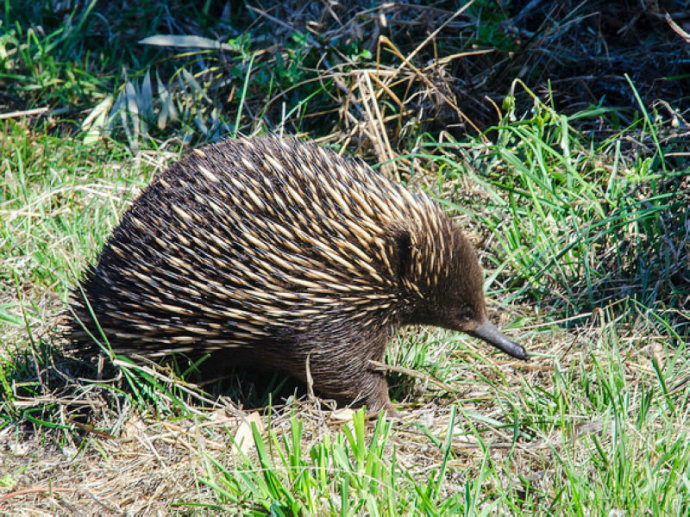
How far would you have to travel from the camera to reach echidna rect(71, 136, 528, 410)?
9.21 ft

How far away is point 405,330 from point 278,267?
963 millimetres

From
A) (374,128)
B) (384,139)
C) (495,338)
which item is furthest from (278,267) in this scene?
(384,139)

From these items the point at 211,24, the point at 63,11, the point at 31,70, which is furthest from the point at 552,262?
the point at 63,11

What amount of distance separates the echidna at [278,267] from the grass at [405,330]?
192mm

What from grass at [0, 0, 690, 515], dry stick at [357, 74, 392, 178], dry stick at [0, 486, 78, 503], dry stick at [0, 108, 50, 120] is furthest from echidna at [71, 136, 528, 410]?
dry stick at [0, 108, 50, 120]

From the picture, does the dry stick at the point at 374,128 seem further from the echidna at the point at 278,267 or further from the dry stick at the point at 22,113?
the dry stick at the point at 22,113

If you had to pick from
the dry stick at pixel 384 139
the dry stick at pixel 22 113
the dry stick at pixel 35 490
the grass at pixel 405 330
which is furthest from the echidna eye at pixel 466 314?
the dry stick at pixel 22 113

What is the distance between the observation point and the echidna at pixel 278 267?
2.81 metres

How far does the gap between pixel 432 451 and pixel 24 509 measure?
4.52ft

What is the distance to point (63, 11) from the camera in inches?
219

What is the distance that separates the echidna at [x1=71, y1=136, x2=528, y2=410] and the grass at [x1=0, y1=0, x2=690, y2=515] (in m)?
0.19

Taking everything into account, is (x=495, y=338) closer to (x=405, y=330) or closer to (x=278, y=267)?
(x=405, y=330)

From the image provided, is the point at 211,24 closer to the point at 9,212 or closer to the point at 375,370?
the point at 9,212

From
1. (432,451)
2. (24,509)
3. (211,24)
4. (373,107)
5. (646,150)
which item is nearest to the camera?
(24,509)
